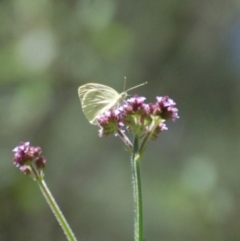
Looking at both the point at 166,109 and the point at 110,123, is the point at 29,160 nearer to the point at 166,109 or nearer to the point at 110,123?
the point at 110,123

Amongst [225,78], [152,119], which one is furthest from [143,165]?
[152,119]

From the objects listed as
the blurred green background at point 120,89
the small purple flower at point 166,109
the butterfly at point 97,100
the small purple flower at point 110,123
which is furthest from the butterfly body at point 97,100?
the blurred green background at point 120,89

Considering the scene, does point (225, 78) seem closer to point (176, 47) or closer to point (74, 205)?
point (176, 47)

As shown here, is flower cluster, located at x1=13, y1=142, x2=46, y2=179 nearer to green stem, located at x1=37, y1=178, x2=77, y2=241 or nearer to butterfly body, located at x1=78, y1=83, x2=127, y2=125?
green stem, located at x1=37, y1=178, x2=77, y2=241

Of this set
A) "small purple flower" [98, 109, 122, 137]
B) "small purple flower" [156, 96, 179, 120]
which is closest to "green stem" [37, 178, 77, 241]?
"small purple flower" [98, 109, 122, 137]

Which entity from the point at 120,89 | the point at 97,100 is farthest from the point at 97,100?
the point at 120,89

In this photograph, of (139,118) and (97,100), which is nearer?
(139,118)

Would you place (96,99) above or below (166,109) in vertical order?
above
